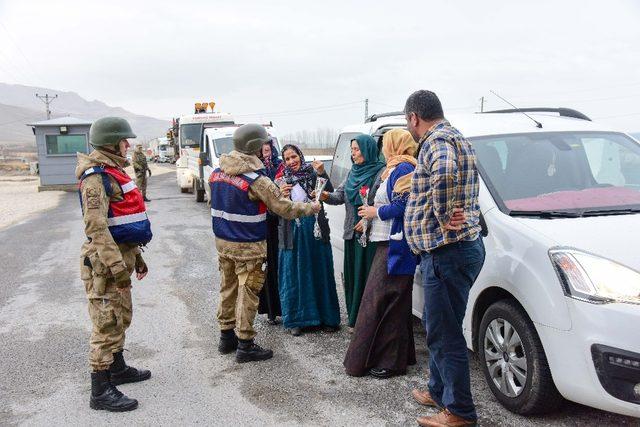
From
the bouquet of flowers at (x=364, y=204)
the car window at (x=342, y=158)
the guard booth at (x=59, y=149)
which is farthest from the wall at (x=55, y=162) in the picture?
the bouquet of flowers at (x=364, y=204)

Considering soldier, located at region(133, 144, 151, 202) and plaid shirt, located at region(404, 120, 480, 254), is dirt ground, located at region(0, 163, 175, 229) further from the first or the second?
plaid shirt, located at region(404, 120, 480, 254)

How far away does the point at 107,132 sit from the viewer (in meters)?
3.89

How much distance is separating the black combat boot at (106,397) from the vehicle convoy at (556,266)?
7.38ft

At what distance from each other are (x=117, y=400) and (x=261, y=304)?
2002 millimetres

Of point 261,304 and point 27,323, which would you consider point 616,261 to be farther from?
point 27,323

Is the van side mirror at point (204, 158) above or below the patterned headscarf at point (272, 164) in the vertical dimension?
below

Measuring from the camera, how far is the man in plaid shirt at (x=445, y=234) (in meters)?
3.06

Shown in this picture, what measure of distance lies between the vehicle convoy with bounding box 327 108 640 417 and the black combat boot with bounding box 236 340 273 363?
1.30 m

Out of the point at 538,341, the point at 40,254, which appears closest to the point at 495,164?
the point at 538,341

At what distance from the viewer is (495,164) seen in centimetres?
400

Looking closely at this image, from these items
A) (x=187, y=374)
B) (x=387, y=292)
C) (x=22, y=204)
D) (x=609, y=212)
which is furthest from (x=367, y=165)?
(x=22, y=204)

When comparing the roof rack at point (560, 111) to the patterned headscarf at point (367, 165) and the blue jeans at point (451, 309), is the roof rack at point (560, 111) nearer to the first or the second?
the patterned headscarf at point (367, 165)

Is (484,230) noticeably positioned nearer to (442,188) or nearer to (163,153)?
(442,188)

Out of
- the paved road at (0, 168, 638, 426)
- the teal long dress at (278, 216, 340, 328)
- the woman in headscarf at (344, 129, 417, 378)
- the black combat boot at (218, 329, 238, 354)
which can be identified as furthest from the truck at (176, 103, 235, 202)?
the woman in headscarf at (344, 129, 417, 378)
